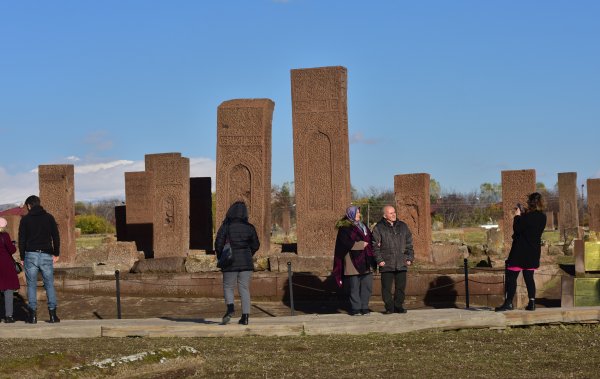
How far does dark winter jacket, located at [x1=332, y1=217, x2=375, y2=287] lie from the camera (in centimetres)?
1232

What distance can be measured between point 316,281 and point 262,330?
17.1 ft

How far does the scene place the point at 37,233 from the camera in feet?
40.8

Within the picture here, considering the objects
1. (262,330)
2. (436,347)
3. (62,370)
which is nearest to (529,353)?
(436,347)

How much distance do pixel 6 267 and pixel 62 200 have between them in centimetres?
849

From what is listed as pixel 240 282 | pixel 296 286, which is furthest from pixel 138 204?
pixel 240 282

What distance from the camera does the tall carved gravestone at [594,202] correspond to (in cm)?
3328

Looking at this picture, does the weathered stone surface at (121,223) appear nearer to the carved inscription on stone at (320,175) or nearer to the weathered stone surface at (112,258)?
the weathered stone surface at (112,258)

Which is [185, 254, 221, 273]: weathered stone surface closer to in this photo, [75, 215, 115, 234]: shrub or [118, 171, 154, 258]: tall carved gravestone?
[118, 171, 154, 258]: tall carved gravestone

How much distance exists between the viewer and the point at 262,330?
10938 millimetres

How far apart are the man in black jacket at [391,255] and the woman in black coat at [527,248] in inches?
49.6

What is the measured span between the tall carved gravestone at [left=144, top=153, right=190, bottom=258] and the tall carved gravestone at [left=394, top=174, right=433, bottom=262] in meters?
4.42

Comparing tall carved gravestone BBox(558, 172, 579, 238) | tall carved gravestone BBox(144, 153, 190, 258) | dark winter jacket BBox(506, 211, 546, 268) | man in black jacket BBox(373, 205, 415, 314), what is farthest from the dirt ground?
tall carved gravestone BBox(558, 172, 579, 238)

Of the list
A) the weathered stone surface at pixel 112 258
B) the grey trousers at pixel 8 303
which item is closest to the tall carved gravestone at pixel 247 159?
the weathered stone surface at pixel 112 258

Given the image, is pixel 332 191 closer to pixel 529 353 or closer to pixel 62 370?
pixel 529 353
